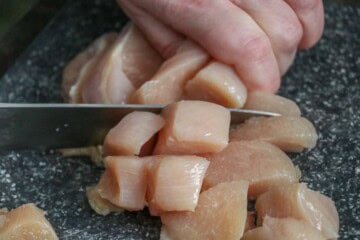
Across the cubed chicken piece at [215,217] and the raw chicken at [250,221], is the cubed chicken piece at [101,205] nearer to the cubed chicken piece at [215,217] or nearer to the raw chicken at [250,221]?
the cubed chicken piece at [215,217]

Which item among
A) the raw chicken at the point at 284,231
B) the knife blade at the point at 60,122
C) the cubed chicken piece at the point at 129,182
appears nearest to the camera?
the raw chicken at the point at 284,231

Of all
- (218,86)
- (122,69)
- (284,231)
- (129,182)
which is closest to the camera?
(284,231)

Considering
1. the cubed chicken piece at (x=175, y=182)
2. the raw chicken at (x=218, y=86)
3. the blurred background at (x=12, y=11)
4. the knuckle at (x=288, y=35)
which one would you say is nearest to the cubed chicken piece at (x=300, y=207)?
the cubed chicken piece at (x=175, y=182)

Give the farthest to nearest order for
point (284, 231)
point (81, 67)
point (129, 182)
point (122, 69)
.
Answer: point (81, 67)
point (122, 69)
point (129, 182)
point (284, 231)

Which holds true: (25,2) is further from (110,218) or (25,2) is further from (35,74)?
(110,218)

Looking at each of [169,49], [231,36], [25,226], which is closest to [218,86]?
[231,36]

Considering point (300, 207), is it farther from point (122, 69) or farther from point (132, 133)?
point (122, 69)

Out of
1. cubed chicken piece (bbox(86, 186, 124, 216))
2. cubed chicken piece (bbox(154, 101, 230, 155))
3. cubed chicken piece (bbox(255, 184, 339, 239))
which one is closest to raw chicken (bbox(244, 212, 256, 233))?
cubed chicken piece (bbox(255, 184, 339, 239))
